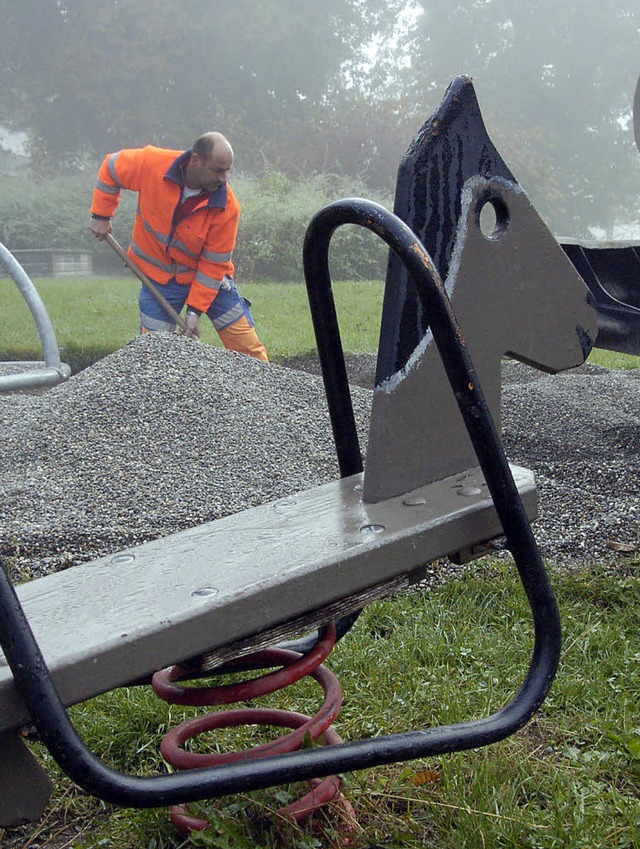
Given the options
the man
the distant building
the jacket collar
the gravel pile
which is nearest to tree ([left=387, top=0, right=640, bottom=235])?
the distant building

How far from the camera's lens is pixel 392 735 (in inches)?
50.9

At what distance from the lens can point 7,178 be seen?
114ft

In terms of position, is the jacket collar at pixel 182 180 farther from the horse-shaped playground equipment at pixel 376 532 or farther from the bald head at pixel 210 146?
the horse-shaped playground equipment at pixel 376 532

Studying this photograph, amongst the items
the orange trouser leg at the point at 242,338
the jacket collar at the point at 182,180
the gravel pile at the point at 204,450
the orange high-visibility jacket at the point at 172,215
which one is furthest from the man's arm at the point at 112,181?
the gravel pile at the point at 204,450

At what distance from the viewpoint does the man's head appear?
6.74 m

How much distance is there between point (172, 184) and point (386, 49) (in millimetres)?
37596

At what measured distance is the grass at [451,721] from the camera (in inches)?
65.4

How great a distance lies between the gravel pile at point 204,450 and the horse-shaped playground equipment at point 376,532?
1.65 metres

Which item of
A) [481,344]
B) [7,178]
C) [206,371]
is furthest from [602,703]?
[7,178]

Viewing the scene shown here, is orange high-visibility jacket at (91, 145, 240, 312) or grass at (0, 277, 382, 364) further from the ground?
orange high-visibility jacket at (91, 145, 240, 312)

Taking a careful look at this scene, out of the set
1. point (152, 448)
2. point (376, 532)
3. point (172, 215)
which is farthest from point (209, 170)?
point (376, 532)

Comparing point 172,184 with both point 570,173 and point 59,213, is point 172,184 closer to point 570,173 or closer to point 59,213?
point 59,213

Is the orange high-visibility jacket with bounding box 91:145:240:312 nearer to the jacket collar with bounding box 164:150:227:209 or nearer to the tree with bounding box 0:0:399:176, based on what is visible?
the jacket collar with bounding box 164:150:227:209

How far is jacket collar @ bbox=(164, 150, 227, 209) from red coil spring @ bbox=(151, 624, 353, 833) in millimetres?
5848
